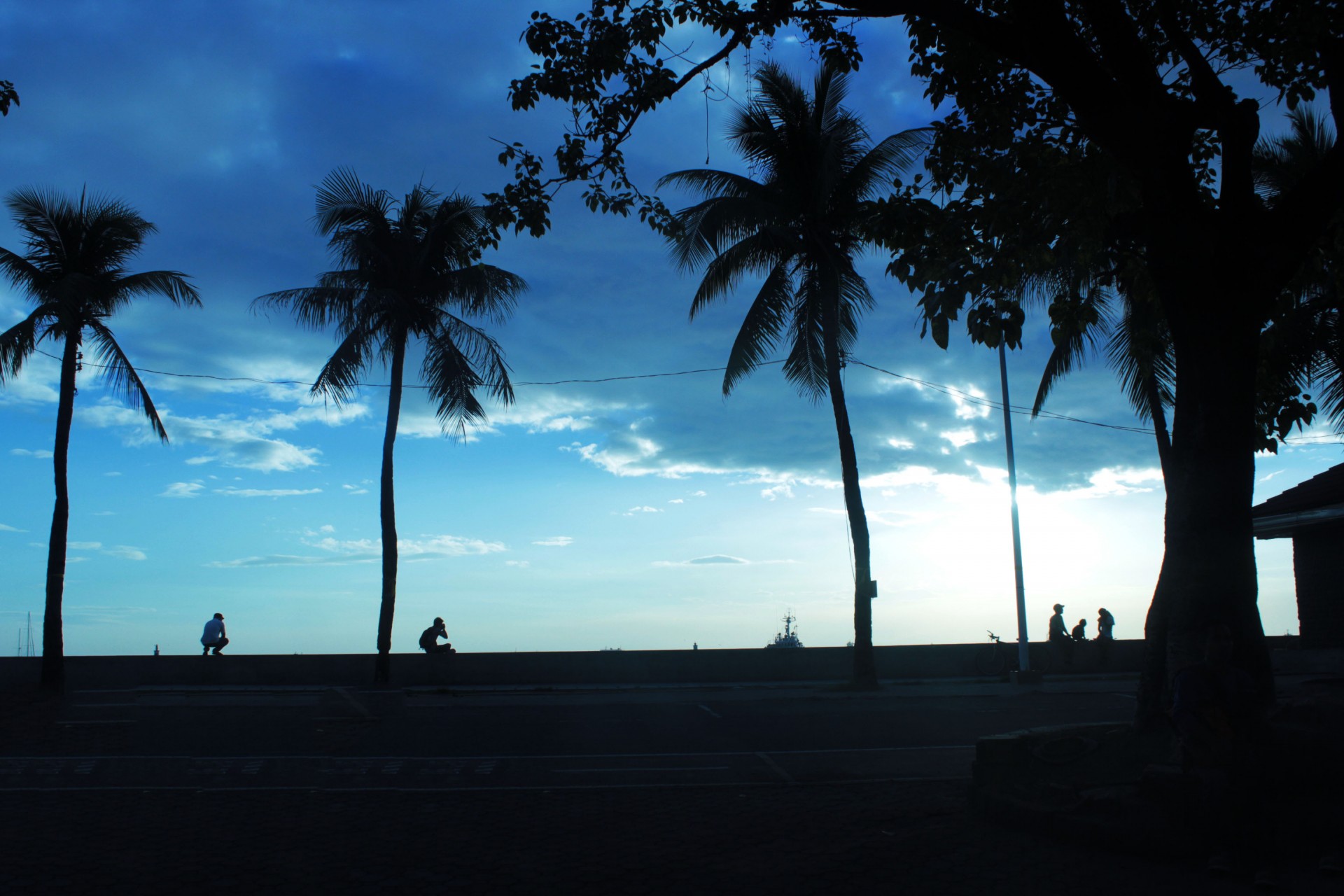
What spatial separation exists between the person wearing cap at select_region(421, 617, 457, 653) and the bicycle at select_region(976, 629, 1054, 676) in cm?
1305

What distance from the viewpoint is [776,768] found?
10266 mm

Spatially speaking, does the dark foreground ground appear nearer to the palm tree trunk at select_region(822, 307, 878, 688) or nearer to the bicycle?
the palm tree trunk at select_region(822, 307, 878, 688)

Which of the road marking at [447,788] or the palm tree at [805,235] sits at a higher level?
the palm tree at [805,235]

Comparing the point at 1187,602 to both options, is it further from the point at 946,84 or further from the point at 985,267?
the point at 946,84

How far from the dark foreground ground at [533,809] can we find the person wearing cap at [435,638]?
7973 mm

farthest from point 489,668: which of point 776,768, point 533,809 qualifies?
point 533,809

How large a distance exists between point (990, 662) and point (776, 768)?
55.2 ft

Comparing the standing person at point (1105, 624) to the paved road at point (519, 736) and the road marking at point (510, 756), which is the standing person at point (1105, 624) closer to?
the paved road at point (519, 736)

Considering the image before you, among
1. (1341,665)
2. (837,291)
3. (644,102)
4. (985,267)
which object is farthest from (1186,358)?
(1341,665)

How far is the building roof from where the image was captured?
62.8 feet

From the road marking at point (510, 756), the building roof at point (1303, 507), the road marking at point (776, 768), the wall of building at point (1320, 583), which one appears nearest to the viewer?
the road marking at point (776, 768)

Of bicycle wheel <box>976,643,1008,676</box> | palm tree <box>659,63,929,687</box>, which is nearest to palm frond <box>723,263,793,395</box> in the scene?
palm tree <box>659,63,929,687</box>

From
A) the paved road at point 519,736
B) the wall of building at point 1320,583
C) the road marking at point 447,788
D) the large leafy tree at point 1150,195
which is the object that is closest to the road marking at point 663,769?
the paved road at point 519,736

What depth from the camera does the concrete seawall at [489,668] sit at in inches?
908
